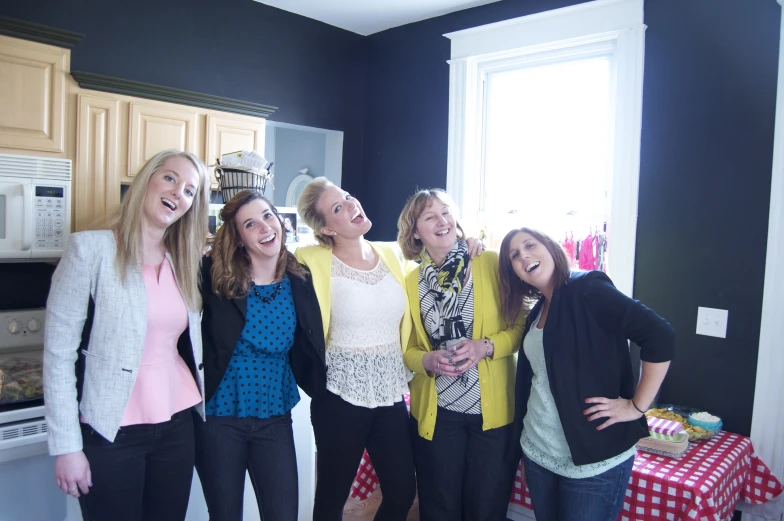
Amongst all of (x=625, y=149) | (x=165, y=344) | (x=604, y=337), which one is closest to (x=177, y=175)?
(x=165, y=344)

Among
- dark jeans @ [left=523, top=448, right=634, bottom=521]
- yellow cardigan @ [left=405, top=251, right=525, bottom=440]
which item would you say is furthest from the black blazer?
dark jeans @ [left=523, top=448, right=634, bottom=521]

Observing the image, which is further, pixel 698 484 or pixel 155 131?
pixel 155 131

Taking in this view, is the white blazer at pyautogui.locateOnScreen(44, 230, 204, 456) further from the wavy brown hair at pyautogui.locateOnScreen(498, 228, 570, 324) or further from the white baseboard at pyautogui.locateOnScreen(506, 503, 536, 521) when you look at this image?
the white baseboard at pyautogui.locateOnScreen(506, 503, 536, 521)

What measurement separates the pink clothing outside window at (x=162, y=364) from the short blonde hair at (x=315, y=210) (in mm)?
510

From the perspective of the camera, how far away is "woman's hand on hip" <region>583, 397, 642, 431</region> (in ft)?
4.96

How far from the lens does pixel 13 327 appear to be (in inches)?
102

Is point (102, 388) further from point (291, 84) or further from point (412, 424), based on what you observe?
point (291, 84)

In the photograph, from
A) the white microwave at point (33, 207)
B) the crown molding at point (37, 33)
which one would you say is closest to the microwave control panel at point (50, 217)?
the white microwave at point (33, 207)

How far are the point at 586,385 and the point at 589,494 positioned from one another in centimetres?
30

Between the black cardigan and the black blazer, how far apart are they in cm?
70

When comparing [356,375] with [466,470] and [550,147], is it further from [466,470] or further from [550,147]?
[550,147]

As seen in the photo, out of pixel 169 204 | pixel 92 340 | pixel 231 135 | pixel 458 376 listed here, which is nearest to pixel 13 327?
pixel 231 135

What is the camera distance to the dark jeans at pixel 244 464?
64.1 inches

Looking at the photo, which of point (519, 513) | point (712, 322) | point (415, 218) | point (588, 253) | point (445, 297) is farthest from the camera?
point (588, 253)
